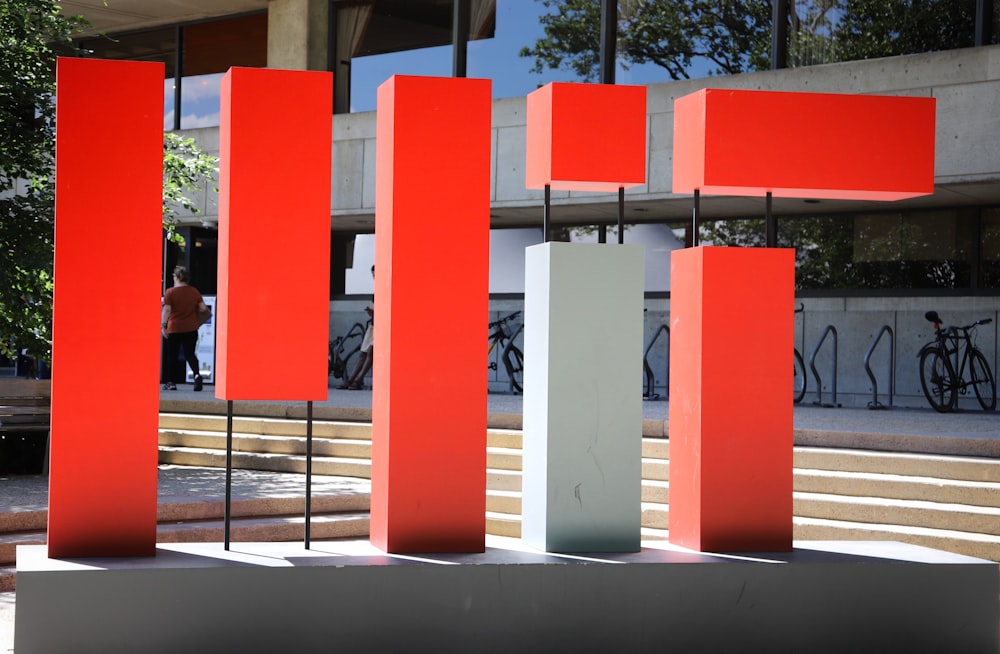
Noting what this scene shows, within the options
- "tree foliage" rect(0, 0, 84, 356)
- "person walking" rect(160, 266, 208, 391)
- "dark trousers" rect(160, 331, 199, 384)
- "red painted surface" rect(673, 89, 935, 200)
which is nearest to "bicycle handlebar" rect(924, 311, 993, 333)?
"red painted surface" rect(673, 89, 935, 200)

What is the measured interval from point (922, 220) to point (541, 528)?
10.7m

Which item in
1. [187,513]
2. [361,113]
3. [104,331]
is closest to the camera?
[104,331]

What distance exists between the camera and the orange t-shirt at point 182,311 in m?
14.5

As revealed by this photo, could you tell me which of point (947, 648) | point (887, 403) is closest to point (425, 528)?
point (947, 648)

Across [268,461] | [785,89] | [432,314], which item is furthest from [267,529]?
[785,89]

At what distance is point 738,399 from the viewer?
5168mm

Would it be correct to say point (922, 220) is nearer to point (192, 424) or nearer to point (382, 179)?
point (192, 424)

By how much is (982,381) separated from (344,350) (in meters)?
9.38

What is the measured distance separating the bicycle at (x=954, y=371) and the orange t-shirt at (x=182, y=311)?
28.7 feet

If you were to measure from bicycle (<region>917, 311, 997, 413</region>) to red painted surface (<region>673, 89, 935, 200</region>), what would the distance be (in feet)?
26.4

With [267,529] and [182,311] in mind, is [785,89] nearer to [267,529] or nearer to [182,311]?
[182,311]

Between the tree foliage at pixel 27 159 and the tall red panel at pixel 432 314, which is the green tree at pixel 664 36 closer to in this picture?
the tree foliage at pixel 27 159

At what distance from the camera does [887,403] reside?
14.0 meters

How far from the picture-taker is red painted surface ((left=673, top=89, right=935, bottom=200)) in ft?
16.8
